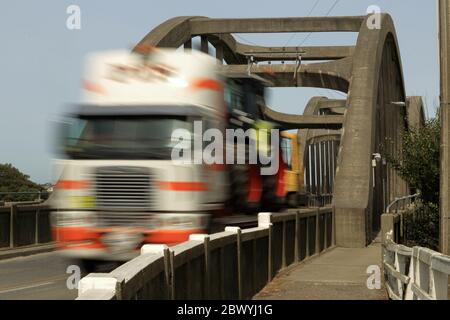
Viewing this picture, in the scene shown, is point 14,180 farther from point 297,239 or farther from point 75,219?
point 75,219

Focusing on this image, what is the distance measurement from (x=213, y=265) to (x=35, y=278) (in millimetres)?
5580

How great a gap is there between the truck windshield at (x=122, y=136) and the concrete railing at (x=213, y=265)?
2.04m

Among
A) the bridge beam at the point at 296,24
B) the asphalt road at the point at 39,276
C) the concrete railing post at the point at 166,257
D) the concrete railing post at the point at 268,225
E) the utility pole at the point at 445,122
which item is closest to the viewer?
the concrete railing post at the point at 166,257

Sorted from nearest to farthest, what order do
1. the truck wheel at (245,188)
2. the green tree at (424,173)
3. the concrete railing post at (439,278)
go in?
the concrete railing post at (439,278)
the truck wheel at (245,188)
the green tree at (424,173)

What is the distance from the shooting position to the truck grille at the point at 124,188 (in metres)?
13.1

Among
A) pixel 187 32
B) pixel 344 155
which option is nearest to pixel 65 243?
pixel 344 155

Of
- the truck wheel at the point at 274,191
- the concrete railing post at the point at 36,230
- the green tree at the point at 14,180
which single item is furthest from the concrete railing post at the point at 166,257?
the green tree at the point at 14,180

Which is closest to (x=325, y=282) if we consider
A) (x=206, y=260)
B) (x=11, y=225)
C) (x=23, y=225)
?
(x=206, y=260)

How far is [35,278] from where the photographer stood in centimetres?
1500

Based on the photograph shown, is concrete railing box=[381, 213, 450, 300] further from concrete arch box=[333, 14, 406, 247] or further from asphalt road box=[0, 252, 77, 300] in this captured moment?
concrete arch box=[333, 14, 406, 247]

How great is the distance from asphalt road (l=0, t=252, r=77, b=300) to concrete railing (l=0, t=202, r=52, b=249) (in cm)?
117

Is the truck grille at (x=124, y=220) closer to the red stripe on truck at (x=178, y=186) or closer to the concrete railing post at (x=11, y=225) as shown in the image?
the red stripe on truck at (x=178, y=186)
